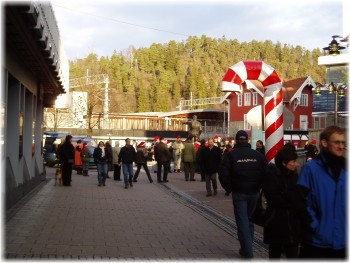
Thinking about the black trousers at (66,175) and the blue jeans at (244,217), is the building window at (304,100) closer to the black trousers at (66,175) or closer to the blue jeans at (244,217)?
the black trousers at (66,175)

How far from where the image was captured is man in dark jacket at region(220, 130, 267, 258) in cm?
784

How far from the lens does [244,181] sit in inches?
309

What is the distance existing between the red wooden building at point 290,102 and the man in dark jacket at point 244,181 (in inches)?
2100

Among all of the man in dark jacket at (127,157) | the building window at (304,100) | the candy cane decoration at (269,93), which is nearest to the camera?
the candy cane decoration at (269,93)

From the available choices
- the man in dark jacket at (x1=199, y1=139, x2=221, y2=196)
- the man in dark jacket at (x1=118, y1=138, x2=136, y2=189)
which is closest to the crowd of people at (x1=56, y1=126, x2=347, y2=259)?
the man in dark jacket at (x1=199, y1=139, x2=221, y2=196)

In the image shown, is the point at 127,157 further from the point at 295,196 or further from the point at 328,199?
the point at 328,199

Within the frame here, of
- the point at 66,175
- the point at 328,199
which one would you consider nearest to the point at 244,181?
the point at 328,199

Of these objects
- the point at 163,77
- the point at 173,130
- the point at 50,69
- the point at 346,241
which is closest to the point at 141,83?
the point at 163,77

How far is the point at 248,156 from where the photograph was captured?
786cm

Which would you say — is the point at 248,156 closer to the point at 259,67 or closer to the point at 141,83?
the point at 259,67

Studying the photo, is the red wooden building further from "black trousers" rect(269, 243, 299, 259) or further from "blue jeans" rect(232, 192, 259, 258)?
"black trousers" rect(269, 243, 299, 259)

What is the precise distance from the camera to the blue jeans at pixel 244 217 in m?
7.86

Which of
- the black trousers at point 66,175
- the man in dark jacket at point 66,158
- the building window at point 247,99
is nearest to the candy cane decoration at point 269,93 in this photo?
the man in dark jacket at point 66,158

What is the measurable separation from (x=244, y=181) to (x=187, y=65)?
543 feet
